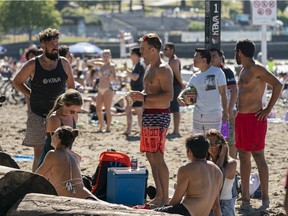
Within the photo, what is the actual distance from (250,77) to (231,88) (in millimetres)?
1340

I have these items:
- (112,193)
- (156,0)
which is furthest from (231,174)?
(156,0)

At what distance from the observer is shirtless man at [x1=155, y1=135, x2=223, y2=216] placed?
7234 millimetres

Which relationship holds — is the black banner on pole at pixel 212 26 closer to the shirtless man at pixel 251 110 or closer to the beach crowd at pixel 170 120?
the beach crowd at pixel 170 120

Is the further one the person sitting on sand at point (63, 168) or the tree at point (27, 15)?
the tree at point (27, 15)

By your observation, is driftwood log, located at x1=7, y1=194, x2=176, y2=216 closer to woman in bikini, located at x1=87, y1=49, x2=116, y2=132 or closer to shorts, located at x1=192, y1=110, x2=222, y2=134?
shorts, located at x1=192, y1=110, x2=222, y2=134

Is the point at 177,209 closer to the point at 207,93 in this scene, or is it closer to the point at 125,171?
the point at 125,171

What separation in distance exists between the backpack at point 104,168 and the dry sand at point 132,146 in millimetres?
1282

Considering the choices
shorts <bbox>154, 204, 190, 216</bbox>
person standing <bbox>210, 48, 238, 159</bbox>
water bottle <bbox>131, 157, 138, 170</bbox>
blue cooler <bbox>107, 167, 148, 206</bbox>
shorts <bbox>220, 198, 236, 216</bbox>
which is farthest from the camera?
person standing <bbox>210, 48, 238, 159</bbox>

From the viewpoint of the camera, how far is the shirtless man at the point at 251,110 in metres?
9.22

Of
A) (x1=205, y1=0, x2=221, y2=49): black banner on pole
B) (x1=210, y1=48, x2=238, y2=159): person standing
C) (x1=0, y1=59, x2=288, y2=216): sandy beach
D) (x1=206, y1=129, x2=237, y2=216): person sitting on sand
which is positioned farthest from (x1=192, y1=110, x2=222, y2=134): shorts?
(x1=205, y1=0, x2=221, y2=49): black banner on pole

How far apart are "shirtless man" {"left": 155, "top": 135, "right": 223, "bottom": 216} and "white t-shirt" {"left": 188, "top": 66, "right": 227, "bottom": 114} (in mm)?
2532

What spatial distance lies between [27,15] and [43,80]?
62.9m

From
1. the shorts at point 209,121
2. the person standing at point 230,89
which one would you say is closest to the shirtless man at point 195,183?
the shorts at point 209,121

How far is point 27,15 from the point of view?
7119 cm
